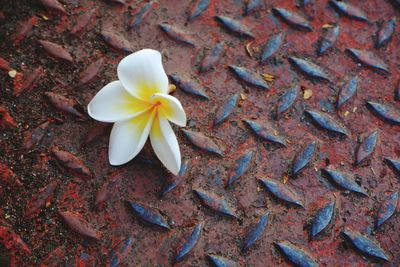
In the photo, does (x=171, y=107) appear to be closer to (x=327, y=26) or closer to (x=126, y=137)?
(x=126, y=137)

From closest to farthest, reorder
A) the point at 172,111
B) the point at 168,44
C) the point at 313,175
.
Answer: the point at 172,111, the point at 313,175, the point at 168,44

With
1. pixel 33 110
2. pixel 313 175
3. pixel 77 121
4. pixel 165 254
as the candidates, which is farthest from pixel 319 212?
pixel 33 110

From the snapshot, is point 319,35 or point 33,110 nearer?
point 33,110

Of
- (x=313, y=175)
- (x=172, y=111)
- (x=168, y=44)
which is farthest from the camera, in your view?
(x=168, y=44)

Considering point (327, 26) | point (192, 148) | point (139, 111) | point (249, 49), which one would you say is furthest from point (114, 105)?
point (327, 26)

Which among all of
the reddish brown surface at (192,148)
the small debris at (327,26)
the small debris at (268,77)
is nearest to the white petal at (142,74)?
the reddish brown surface at (192,148)

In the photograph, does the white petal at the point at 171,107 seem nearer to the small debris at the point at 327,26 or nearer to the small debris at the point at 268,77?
the small debris at the point at 268,77

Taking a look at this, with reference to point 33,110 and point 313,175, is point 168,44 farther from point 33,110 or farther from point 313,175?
point 313,175
